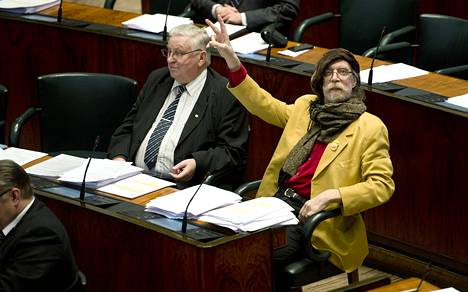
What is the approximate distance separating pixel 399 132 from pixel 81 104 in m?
1.47

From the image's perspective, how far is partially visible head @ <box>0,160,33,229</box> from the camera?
3.77 m

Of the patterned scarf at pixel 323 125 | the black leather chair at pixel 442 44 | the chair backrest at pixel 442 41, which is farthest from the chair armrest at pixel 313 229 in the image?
the chair backrest at pixel 442 41

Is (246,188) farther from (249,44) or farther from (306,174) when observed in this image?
(249,44)

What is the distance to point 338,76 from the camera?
14.4ft

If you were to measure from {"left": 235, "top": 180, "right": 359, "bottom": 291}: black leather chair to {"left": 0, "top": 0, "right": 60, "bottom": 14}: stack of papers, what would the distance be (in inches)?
104

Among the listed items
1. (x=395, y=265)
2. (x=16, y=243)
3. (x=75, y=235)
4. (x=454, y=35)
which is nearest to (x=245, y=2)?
(x=454, y=35)

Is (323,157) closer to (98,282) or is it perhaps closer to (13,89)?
(98,282)

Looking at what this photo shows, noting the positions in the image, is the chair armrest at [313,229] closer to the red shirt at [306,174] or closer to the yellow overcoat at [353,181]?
the yellow overcoat at [353,181]

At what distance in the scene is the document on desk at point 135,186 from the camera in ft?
14.1

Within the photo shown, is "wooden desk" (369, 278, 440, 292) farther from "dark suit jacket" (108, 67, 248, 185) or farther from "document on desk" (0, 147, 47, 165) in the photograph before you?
"document on desk" (0, 147, 47, 165)

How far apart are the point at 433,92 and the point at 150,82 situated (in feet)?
4.17

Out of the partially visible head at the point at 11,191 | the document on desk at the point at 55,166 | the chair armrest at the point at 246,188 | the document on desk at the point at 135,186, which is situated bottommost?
the chair armrest at the point at 246,188

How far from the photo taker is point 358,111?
4.35 m

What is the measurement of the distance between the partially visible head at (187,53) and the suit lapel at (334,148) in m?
0.85
